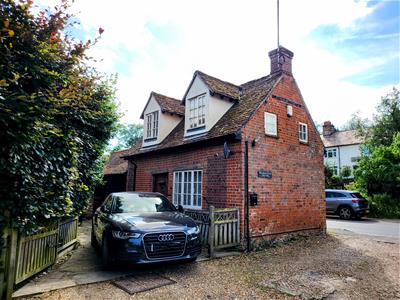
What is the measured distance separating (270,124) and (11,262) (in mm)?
8061

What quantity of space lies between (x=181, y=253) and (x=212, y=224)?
68.9 inches

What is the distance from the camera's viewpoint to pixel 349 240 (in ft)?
Answer: 32.3

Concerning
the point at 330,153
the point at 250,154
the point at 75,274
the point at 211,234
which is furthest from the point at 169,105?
the point at 330,153

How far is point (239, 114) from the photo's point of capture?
9.34 m

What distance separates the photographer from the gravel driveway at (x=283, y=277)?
4578 mm

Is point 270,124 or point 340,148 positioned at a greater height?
point 340,148

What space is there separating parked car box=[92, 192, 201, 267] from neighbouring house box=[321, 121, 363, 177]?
114ft

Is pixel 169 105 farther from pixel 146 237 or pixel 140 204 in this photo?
pixel 146 237

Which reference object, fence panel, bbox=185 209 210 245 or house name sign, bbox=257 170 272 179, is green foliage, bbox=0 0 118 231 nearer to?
fence panel, bbox=185 209 210 245

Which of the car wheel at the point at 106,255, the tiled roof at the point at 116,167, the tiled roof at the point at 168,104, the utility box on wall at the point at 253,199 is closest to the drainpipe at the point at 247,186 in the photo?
the utility box on wall at the point at 253,199

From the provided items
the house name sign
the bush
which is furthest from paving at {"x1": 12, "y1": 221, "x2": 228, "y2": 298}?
the bush

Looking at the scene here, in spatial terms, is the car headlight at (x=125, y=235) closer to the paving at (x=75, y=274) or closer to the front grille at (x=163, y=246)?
the front grille at (x=163, y=246)

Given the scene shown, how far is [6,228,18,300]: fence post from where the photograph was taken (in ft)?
13.3

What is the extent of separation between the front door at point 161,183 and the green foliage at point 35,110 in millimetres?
6029
